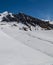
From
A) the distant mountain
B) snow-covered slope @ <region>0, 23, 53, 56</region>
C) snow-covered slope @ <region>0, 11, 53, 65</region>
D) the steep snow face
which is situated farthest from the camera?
the distant mountain

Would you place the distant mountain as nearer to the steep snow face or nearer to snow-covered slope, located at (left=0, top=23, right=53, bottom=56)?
snow-covered slope, located at (left=0, top=23, right=53, bottom=56)

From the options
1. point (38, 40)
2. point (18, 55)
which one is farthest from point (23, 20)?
point (18, 55)

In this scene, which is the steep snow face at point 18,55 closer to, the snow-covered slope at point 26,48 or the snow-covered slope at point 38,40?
the snow-covered slope at point 26,48

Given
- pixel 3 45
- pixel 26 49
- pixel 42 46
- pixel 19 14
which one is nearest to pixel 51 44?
pixel 42 46

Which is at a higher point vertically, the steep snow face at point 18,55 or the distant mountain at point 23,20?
the distant mountain at point 23,20

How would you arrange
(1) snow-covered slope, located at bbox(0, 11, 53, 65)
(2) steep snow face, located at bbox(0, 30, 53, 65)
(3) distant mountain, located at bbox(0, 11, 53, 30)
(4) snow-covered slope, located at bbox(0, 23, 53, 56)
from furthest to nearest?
(3) distant mountain, located at bbox(0, 11, 53, 30), (4) snow-covered slope, located at bbox(0, 23, 53, 56), (1) snow-covered slope, located at bbox(0, 11, 53, 65), (2) steep snow face, located at bbox(0, 30, 53, 65)

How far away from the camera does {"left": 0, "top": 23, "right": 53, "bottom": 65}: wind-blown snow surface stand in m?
4.70

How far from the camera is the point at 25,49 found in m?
5.74

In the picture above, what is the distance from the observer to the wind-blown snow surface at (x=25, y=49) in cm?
470

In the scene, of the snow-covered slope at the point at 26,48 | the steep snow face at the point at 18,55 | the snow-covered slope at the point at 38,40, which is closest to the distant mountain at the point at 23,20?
the snow-covered slope at the point at 38,40

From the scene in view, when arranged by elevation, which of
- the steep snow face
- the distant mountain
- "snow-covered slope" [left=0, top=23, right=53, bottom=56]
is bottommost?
the steep snow face

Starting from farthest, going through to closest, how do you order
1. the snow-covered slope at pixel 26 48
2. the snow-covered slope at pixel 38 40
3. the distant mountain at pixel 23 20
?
1. the distant mountain at pixel 23 20
2. the snow-covered slope at pixel 38 40
3. the snow-covered slope at pixel 26 48

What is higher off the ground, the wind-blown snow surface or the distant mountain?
the distant mountain

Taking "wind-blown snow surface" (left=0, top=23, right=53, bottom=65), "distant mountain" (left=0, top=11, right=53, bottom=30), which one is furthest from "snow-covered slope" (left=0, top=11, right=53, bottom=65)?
"distant mountain" (left=0, top=11, right=53, bottom=30)
